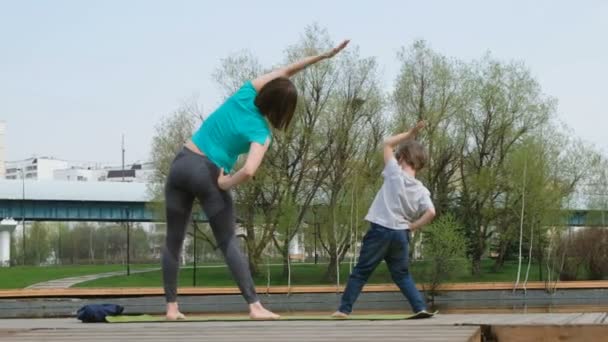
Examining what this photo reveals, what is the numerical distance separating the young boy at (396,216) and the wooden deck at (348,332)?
79.5 inches

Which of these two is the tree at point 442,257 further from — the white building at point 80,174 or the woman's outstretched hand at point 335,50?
the white building at point 80,174

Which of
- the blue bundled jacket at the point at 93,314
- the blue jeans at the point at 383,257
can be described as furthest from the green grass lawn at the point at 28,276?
the blue bundled jacket at the point at 93,314

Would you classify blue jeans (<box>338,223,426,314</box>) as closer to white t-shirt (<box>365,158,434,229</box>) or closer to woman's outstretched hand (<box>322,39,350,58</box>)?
white t-shirt (<box>365,158,434,229</box>)

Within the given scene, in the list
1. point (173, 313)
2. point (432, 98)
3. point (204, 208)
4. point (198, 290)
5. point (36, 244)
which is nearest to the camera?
point (173, 313)

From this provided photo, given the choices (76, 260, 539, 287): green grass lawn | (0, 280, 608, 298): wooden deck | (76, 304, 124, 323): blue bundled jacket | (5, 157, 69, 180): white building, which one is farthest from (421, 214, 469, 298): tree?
(5, 157, 69, 180): white building

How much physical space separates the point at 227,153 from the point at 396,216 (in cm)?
143

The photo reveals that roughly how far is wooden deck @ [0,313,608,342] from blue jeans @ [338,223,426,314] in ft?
6.58

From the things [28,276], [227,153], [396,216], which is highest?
[227,153]

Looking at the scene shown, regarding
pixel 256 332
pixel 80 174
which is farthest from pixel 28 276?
pixel 80 174

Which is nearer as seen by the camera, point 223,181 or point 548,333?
point 548,333

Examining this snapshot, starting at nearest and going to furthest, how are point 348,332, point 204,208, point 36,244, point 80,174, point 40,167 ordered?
point 348,332 < point 204,208 < point 36,244 < point 80,174 < point 40,167

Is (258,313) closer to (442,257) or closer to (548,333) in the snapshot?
(548,333)

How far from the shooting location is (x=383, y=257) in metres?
7.21

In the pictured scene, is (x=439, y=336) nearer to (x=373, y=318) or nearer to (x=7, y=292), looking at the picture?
(x=373, y=318)
